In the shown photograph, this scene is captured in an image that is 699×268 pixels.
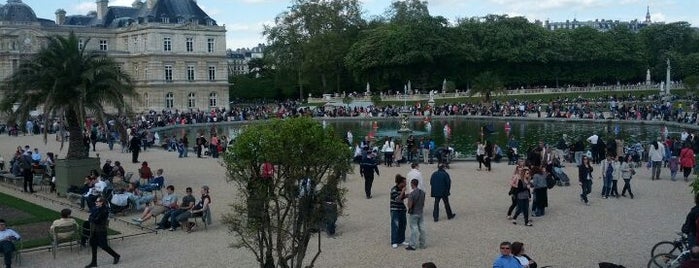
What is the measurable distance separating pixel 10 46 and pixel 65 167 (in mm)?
46821

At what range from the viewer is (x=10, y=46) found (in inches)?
2416

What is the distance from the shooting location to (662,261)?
10.9m

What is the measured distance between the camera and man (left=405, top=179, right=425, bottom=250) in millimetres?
12883

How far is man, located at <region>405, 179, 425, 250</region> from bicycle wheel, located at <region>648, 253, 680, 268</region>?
3912mm

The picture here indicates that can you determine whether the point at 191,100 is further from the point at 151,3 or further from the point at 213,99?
the point at 151,3

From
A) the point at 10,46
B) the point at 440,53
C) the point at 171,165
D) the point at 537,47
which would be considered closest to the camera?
the point at 171,165

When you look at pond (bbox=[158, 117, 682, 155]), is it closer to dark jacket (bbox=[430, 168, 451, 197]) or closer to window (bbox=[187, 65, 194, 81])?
window (bbox=[187, 65, 194, 81])

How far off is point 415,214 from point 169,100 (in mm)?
58407

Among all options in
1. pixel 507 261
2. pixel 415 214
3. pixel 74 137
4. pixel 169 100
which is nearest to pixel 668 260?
pixel 507 261

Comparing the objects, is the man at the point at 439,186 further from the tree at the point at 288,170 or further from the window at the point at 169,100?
the window at the point at 169,100

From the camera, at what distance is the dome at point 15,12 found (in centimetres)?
6400

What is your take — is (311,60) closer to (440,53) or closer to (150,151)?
(440,53)

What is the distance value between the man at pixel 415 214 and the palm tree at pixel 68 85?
11.4 m

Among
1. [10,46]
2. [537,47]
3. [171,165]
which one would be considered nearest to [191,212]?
[171,165]
